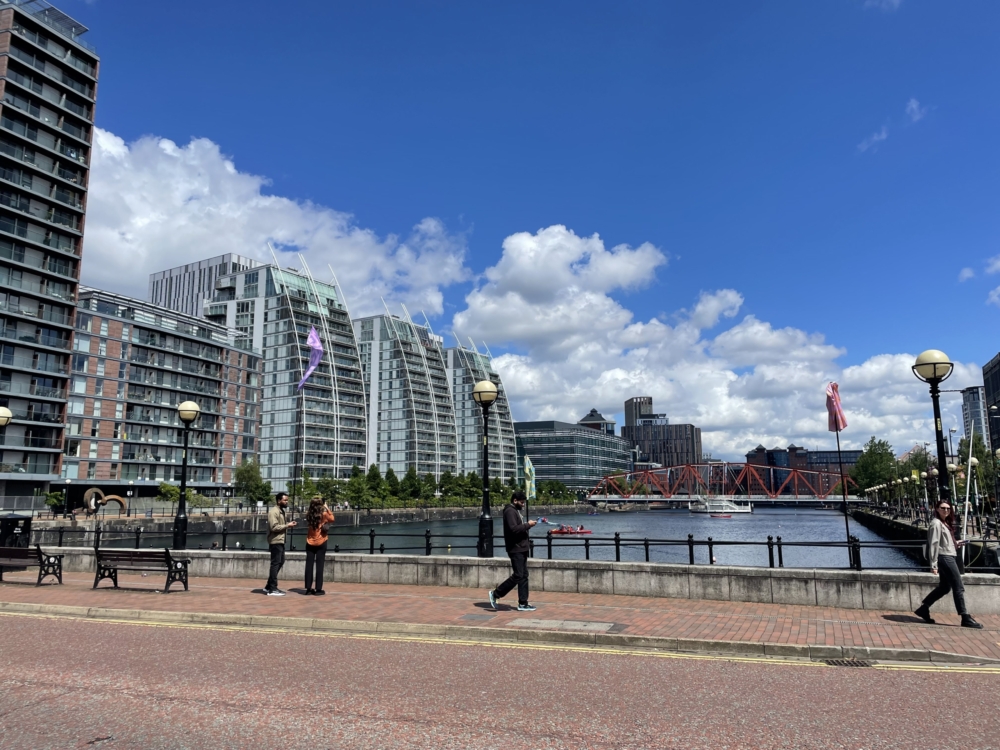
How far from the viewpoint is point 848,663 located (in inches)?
361

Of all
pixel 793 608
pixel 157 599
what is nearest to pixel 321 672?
pixel 157 599

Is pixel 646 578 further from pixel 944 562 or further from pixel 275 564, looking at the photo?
pixel 275 564

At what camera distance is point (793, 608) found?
42.9 ft

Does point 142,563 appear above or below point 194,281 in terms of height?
below

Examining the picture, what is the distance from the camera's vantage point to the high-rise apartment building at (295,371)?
135 metres

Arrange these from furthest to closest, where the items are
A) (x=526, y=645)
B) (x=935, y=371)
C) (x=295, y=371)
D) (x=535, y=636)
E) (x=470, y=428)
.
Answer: (x=470, y=428), (x=295, y=371), (x=935, y=371), (x=535, y=636), (x=526, y=645)

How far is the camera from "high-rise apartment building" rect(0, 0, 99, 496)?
69.8 metres

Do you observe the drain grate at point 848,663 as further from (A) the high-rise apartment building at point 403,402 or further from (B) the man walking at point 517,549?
(A) the high-rise apartment building at point 403,402

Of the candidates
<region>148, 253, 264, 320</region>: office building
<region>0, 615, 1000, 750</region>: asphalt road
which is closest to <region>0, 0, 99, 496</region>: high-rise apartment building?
<region>0, 615, 1000, 750</region>: asphalt road

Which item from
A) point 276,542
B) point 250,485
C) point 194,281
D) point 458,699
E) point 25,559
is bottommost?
point 458,699

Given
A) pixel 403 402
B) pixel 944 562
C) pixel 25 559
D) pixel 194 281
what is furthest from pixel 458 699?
pixel 194 281

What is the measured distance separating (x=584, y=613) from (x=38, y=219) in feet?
261

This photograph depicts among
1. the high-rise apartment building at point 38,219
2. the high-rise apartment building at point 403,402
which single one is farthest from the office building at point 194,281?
the high-rise apartment building at point 38,219

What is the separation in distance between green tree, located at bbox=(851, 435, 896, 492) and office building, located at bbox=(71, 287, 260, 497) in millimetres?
99804
